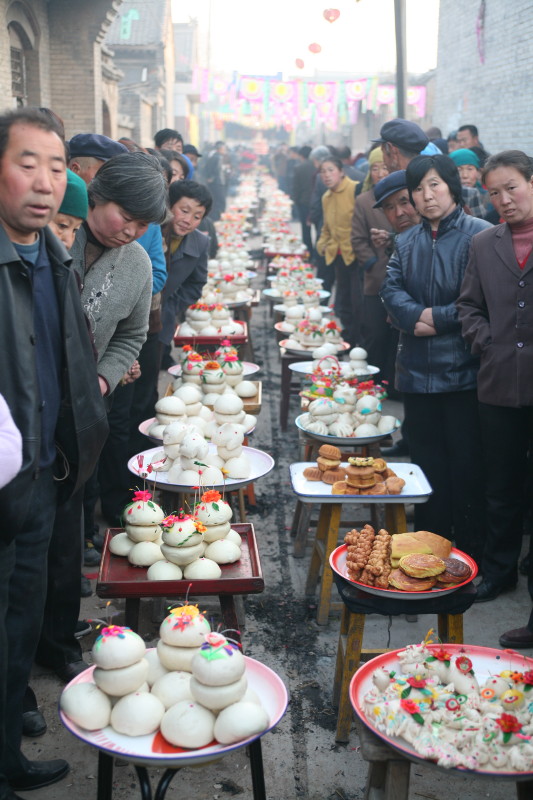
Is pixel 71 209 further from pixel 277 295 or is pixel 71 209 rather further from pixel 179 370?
pixel 277 295

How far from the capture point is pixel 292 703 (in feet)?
11.0

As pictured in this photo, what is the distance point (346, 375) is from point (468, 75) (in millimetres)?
9316

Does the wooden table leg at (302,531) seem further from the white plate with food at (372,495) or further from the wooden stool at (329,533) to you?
the white plate with food at (372,495)

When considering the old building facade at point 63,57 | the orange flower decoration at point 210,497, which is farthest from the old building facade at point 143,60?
the orange flower decoration at point 210,497

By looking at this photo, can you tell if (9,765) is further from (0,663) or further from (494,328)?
(494,328)

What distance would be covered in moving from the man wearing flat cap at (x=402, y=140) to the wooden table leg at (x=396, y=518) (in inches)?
92.6

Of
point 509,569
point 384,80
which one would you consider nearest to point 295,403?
point 509,569

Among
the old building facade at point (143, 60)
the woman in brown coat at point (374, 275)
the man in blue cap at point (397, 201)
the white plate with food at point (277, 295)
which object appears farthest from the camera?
the old building facade at point (143, 60)

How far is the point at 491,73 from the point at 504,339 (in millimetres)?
9489

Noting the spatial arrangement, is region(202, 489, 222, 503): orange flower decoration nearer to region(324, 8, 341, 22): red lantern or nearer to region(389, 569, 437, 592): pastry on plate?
region(389, 569, 437, 592): pastry on plate

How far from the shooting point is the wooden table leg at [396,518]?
3.83 metres

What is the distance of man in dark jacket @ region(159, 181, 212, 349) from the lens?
5.39m

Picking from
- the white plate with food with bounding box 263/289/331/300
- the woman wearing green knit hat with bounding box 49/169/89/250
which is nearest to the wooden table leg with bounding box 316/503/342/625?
the woman wearing green knit hat with bounding box 49/169/89/250

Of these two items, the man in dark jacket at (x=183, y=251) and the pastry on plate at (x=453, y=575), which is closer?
the pastry on plate at (x=453, y=575)
